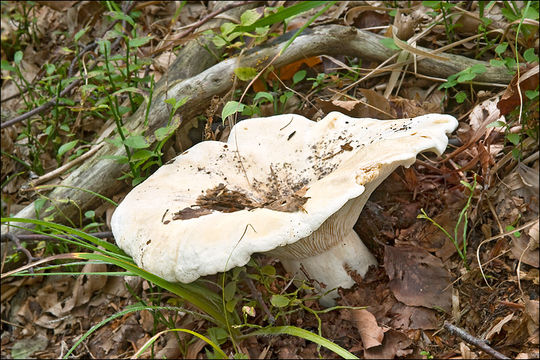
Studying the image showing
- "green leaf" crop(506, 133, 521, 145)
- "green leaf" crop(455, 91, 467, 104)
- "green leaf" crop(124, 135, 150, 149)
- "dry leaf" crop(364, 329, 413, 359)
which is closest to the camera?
"dry leaf" crop(364, 329, 413, 359)

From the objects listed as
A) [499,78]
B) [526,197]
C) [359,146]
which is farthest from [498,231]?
[499,78]

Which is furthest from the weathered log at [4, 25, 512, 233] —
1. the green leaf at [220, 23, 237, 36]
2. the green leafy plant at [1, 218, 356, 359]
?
the green leafy plant at [1, 218, 356, 359]

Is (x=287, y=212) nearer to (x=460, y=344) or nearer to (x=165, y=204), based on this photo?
(x=165, y=204)

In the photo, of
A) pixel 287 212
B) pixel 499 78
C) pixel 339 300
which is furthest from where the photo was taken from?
pixel 499 78

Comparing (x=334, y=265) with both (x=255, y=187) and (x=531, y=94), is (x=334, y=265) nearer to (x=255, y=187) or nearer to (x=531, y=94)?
(x=255, y=187)

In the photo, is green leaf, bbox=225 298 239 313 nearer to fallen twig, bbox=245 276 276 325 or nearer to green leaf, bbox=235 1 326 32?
fallen twig, bbox=245 276 276 325
